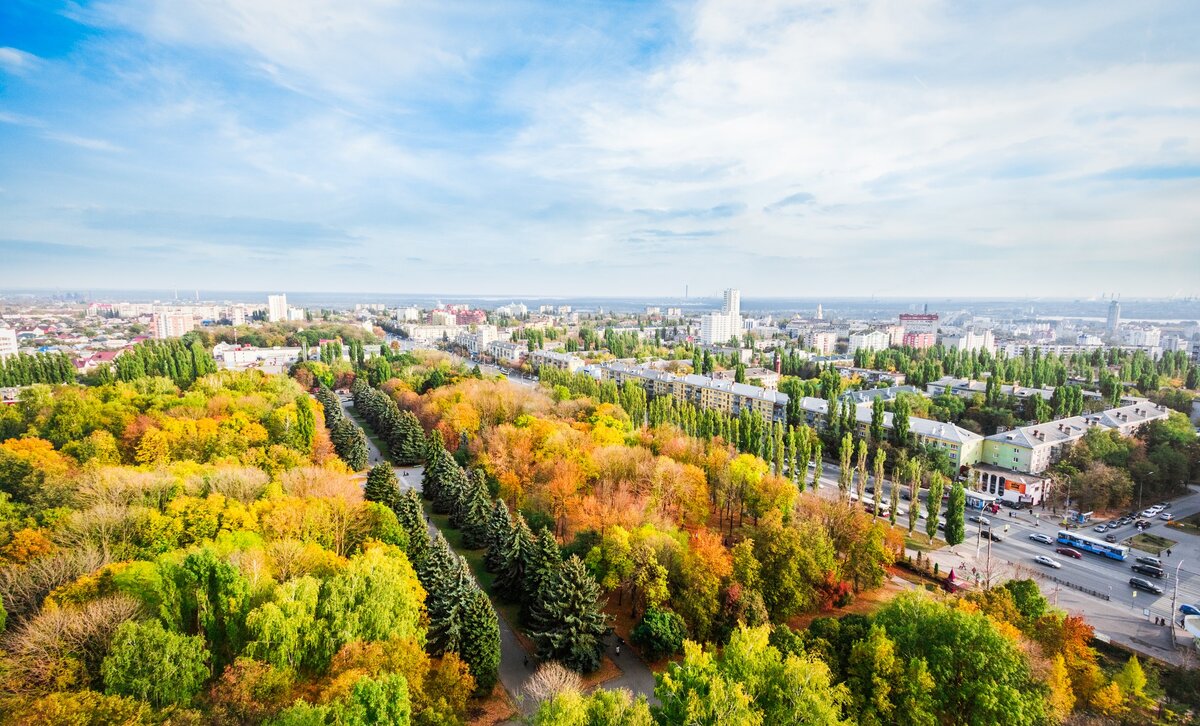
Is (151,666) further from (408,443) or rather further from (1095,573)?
(1095,573)

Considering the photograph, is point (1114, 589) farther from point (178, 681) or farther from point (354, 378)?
point (354, 378)

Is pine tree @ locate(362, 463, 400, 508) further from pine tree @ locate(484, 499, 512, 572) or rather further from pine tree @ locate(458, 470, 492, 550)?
pine tree @ locate(484, 499, 512, 572)

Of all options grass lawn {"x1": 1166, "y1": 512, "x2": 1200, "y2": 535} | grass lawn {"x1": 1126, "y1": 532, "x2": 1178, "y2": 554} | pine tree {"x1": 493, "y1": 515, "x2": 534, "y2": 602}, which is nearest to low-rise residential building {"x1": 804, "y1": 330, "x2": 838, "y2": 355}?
→ grass lawn {"x1": 1166, "y1": 512, "x2": 1200, "y2": 535}

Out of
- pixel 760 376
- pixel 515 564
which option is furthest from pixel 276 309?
pixel 515 564

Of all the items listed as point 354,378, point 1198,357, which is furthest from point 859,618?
point 1198,357

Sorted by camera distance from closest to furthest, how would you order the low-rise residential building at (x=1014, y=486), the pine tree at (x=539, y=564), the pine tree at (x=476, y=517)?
1. the pine tree at (x=539, y=564)
2. the pine tree at (x=476, y=517)
3. the low-rise residential building at (x=1014, y=486)

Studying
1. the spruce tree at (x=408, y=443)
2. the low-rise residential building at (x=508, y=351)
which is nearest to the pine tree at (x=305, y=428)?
the spruce tree at (x=408, y=443)

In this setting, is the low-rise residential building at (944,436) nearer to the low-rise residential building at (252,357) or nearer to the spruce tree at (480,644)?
the spruce tree at (480,644)
